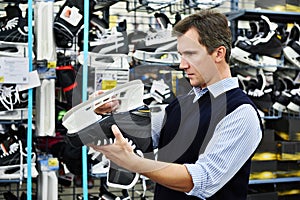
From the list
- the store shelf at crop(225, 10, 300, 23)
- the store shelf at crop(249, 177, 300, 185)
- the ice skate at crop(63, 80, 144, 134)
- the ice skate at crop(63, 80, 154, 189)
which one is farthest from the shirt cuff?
the store shelf at crop(225, 10, 300, 23)

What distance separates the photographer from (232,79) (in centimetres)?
156

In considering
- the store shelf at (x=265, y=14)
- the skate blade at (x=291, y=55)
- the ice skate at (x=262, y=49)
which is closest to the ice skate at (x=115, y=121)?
the ice skate at (x=262, y=49)

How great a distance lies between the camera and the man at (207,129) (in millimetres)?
1346

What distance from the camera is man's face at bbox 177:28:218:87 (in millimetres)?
1473

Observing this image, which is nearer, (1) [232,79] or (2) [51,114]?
(1) [232,79]

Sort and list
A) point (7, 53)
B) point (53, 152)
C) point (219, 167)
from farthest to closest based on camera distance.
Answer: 1. point (53, 152)
2. point (7, 53)
3. point (219, 167)

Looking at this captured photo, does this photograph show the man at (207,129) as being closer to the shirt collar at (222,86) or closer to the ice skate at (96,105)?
the shirt collar at (222,86)

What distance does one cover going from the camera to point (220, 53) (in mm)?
1493

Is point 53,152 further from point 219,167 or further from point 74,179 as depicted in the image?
point 219,167

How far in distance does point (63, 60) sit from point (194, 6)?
1.00 metres

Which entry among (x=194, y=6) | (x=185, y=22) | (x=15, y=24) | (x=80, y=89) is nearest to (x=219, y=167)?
(x=185, y=22)

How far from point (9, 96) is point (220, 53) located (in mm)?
1758

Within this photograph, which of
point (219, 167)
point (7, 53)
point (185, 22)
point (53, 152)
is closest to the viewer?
point (219, 167)

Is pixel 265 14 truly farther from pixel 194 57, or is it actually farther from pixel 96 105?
pixel 96 105
